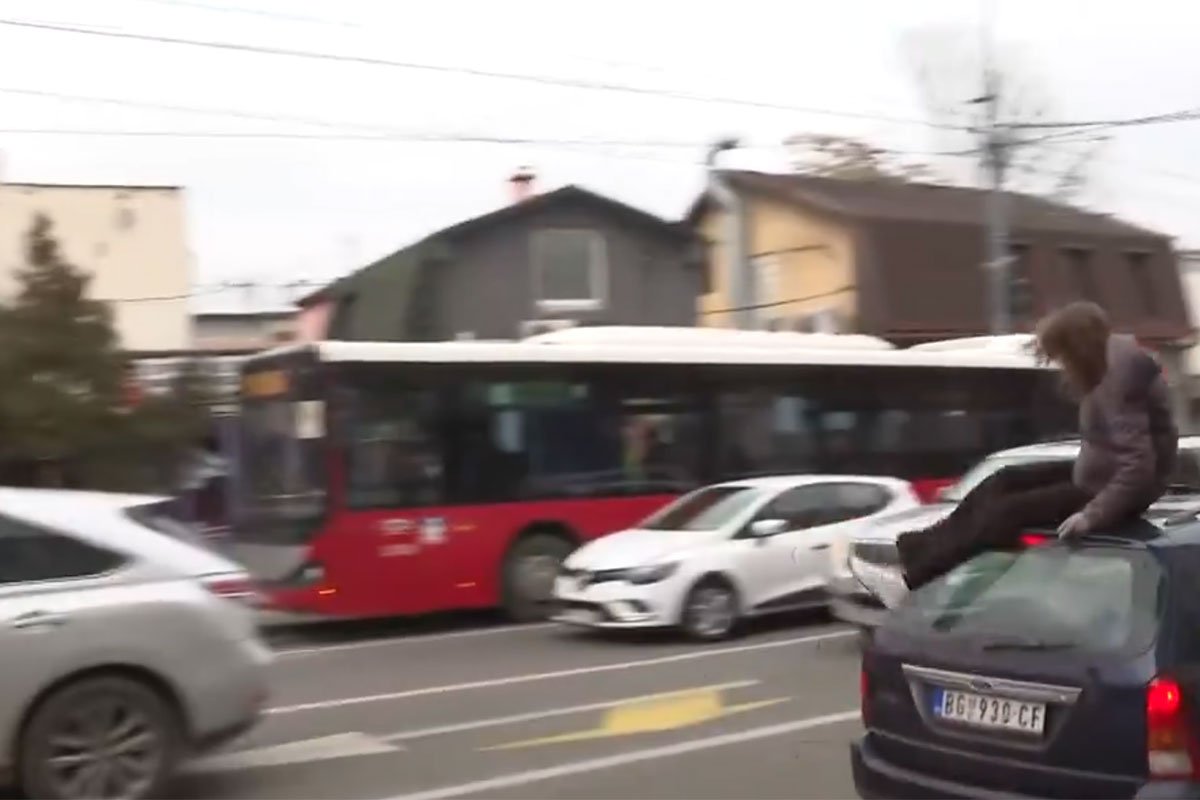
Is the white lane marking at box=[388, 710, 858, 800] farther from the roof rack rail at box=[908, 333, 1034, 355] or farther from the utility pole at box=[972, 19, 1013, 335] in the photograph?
the utility pole at box=[972, 19, 1013, 335]

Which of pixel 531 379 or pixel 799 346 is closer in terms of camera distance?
pixel 531 379

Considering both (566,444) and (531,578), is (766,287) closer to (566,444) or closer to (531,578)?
(566,444)

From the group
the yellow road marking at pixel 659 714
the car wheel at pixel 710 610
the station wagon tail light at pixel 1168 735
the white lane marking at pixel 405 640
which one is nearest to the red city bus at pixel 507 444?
the white lane marking at pixel 405 640

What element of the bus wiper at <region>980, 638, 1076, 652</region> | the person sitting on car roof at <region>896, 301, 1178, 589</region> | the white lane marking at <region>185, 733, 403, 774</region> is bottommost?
the white lane marking at <region>185, 733, 403, 774</region>

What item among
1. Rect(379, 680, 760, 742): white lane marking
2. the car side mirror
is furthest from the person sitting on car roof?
the car side mirror

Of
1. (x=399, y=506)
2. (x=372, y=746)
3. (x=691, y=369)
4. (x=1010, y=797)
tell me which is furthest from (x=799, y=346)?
(x=1010, y=797)

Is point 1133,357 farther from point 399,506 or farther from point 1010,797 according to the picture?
point 399,506

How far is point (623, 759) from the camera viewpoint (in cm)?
842

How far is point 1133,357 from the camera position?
6078mm

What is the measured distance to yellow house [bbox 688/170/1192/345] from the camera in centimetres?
3469

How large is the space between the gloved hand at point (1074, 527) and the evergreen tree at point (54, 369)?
51.9ft

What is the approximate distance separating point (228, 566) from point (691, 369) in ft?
31.5

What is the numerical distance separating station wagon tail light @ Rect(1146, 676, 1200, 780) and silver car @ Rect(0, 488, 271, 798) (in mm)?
4311

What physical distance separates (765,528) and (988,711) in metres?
8.49
